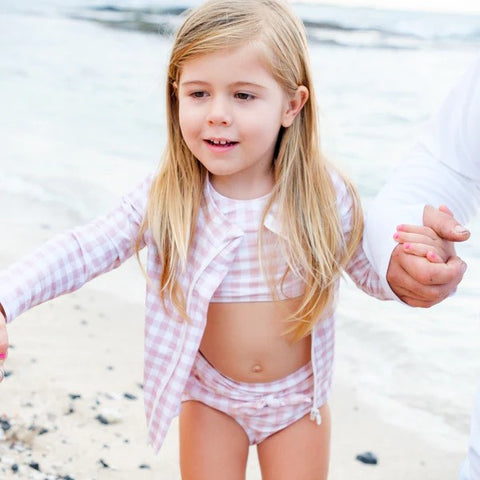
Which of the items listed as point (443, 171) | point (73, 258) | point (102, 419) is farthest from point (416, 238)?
point (102, 419)

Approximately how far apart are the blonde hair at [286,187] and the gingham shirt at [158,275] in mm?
34

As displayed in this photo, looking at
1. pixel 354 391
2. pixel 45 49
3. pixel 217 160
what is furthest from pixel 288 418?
pixel 45 49

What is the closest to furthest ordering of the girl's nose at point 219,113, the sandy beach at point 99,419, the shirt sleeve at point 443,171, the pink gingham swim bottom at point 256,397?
1. the shirt sleeve at point 443,171
2. the girl's nose at point 219,113
3. the pink gingham swim bottom at point 256,397
4. the sandy beach at point 99,419

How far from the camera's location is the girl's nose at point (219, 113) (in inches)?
96.9

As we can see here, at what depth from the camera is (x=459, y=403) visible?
4344 mm

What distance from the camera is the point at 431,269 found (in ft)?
7.48

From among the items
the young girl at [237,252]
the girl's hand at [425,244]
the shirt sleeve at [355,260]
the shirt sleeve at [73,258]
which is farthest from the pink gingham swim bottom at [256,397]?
the girl's hand at [425,244]

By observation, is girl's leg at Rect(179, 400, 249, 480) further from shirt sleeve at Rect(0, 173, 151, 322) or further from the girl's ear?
the girl's ear

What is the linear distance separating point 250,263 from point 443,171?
2.03 feet

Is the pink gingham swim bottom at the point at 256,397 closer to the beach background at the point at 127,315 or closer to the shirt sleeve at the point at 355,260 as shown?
the shirt sleeve at the point at 355,260

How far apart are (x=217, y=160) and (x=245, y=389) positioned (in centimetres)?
71

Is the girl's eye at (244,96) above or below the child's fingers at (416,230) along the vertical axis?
above

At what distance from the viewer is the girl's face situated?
2.47m

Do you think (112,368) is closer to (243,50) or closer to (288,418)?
(288,418)
